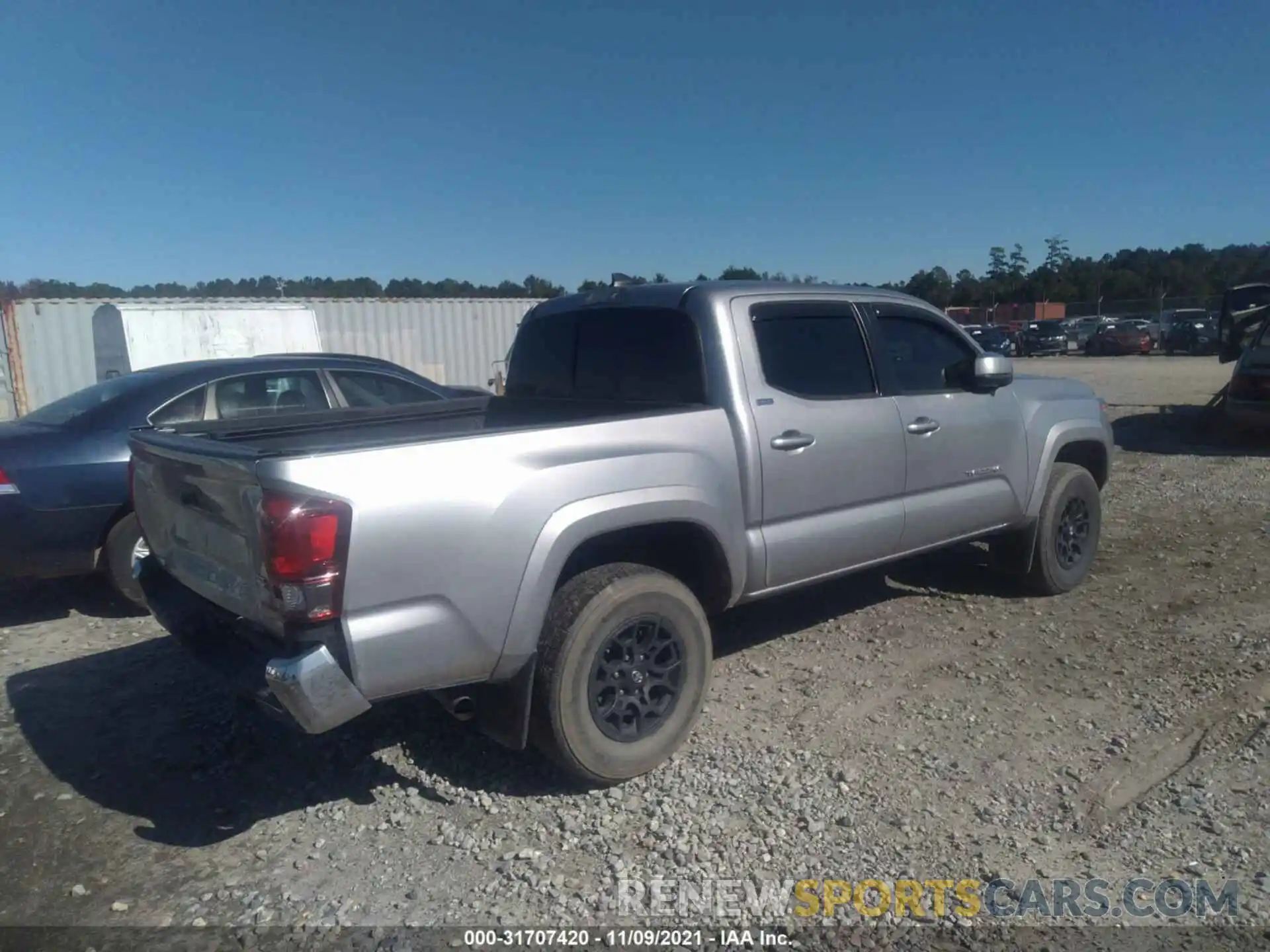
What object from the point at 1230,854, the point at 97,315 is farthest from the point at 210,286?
the point at 1230,854

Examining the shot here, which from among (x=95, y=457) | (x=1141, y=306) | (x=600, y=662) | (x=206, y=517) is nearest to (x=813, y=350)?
(x=600, y=662)

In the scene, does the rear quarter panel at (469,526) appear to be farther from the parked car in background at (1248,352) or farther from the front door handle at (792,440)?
the parked car in background at (1248,352)

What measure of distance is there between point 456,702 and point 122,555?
3.42m

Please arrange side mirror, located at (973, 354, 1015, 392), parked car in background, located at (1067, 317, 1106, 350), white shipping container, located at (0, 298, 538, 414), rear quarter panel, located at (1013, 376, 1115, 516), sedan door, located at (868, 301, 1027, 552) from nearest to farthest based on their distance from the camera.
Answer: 1. sedan door, located at (868, 301, 1027, 552)
2. side mirror, located at (973, 354, 1015, 392)
3. rear quarter panel, located at (1013, 376, 1115, 516)
4. white shipping container, located at (0, 298, 538, 414)
5. parked car in background, located at (1067, 317, 1106, 350)

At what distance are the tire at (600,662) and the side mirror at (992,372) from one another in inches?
89.1

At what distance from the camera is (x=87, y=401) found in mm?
6117

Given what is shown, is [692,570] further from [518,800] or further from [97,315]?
[97,315]

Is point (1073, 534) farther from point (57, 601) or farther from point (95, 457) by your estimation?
point (57, 601)

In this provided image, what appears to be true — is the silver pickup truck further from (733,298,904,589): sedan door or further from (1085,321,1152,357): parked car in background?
(1085,321,1152,357): parked car in background

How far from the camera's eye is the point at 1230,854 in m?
3.17

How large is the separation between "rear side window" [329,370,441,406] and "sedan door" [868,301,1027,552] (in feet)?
11.8

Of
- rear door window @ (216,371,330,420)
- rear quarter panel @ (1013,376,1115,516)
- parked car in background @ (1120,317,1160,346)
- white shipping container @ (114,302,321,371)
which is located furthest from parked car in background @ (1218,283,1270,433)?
parked car in background @ (1120,317,1160,346)

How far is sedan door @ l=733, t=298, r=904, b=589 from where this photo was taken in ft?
13.8

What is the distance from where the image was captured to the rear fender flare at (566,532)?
3.31m
